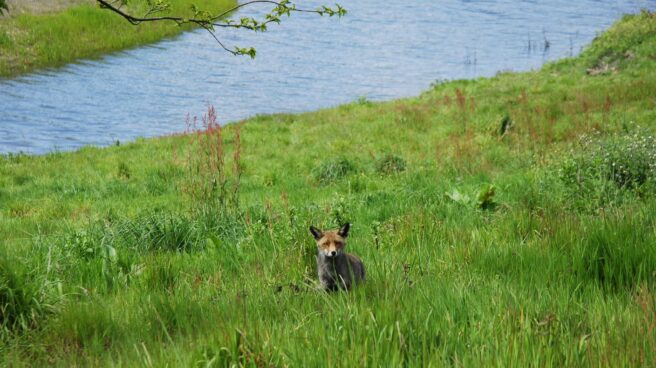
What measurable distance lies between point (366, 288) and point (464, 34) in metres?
47.9

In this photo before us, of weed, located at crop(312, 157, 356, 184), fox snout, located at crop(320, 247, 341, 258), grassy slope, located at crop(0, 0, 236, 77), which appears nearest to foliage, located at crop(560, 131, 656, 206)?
fox snout, located at crop(320, 247, 341, 258)

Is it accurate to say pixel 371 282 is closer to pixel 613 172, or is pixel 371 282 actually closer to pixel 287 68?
pixel 613 172

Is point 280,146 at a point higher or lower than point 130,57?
lower

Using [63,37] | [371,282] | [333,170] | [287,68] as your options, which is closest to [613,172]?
[371,282]

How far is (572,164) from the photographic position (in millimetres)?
10109

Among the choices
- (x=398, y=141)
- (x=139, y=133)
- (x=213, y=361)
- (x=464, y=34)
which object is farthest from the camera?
(x=464, y=34)

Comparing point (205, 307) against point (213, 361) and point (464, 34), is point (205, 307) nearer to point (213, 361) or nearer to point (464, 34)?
point (213, 361)

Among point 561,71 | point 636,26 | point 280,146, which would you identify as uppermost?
point 636,26

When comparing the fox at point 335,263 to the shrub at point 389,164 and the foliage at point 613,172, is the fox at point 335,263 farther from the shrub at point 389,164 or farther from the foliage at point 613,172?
the shrub at point 389,164

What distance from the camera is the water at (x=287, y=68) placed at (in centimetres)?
3039

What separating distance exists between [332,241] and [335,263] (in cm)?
23

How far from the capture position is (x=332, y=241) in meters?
5.46

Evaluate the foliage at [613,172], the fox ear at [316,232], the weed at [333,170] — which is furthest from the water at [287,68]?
the fox ear at [316,232]

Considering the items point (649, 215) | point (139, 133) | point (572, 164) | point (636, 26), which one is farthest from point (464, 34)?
point (649, 215)
